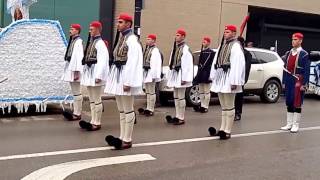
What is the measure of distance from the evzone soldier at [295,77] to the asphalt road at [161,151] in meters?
0.39

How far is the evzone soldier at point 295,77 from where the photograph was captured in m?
9.90

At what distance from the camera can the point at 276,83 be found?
15516mm

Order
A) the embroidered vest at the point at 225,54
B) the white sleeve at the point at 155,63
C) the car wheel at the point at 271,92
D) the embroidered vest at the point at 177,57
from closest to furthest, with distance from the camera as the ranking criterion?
the embroidered vest at the point at 225,54, the embroidered vest at the point at 177,57, the white sleeve at the point at 155,63, the car wheel at the point at 271,92

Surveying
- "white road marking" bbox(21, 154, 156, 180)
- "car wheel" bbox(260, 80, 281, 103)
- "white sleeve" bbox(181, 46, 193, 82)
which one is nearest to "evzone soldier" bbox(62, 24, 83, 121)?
"white sleeve" bbox(181, 46, 193, 82)

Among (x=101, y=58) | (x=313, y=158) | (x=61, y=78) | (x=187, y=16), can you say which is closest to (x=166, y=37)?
(x=187, y=16)

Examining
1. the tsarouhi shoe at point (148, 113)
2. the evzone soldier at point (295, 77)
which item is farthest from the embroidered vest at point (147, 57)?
the evzone soldier at point (295, 77)

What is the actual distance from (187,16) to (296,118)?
32.9ft

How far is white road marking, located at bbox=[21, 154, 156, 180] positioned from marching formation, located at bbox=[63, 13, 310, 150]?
61 cm

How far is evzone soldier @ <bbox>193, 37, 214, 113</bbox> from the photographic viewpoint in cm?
1270

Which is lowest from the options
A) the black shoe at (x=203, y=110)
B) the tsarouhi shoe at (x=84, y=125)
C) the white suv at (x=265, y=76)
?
the black shoe at (x=203, y=110)

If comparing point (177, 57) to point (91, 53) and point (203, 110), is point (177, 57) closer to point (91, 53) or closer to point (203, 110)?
point (203, 110)

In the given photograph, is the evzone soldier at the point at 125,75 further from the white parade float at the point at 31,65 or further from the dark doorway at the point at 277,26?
the dark doorway at the point at 277,26

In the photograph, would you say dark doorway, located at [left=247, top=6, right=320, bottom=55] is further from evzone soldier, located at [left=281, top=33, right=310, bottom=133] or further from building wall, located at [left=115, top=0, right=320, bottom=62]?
evzone soldier, located at [left=281, top=33, right=310, bottom=133]

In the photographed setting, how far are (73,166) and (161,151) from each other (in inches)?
63.0
